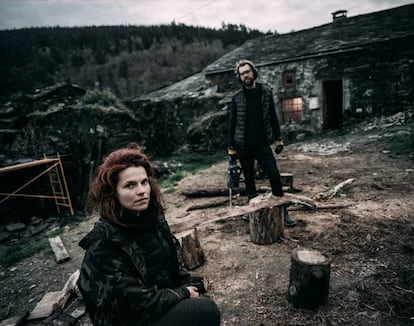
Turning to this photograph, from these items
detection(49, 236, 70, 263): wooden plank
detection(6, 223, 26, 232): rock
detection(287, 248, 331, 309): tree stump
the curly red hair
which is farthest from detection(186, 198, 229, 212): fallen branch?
detection(6, 223, 26, 232): rock

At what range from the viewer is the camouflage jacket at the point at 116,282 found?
5.11 feet

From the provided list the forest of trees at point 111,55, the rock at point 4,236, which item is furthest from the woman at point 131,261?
the forest of trees at point 111,55

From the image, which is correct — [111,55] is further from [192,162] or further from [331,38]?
[192,162]

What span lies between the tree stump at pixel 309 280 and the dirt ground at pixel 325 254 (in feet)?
0.32

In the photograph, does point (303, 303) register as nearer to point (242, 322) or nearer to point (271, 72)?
point (242, 322)

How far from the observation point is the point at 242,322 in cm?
263

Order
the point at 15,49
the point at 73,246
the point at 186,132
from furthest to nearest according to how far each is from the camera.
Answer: the point at 15,49
the point at 186,132
the point at 73,246

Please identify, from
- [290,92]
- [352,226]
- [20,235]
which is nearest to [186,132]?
[290,92]

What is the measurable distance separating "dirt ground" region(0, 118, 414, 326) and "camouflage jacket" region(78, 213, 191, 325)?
4.36ft

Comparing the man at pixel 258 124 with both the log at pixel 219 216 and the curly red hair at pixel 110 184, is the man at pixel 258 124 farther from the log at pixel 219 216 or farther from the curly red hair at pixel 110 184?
the curly red hair at pixel 110 184

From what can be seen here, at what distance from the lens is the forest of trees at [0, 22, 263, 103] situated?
3041cm

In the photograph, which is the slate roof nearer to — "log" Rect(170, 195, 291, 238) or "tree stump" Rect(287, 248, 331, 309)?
"log" Rect(170, 195, 291, 238)

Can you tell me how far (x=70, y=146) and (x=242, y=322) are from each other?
11089 millimetres

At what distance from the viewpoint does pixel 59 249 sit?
5328 millimetres
